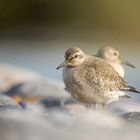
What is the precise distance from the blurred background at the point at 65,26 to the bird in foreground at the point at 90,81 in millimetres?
3452

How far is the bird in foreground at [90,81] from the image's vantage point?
4719mm

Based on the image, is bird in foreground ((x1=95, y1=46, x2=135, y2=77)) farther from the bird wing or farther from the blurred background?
the blurred background

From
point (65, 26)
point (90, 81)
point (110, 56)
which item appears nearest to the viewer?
point (90, 81)

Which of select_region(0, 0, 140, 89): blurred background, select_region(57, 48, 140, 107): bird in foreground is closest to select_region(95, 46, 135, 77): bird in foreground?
select_region(57, 48, 140, 107): bird in foreground

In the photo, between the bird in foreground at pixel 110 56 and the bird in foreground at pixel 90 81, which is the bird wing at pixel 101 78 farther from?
the bird in foreground at pixel 110 56

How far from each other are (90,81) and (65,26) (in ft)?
20.1

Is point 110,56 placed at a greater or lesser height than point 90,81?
greater

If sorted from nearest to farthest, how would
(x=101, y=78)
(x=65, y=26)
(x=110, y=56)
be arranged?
(x=101, y=78) < (x=110, y=56) < (x=65, y=26)

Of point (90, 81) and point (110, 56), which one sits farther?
point (110, 56)

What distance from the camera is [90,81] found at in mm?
4801

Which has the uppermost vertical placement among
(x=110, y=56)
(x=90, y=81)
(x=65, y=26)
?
(x=65, y=26)

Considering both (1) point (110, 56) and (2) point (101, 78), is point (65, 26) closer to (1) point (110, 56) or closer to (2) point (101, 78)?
(1) point (110, 56)

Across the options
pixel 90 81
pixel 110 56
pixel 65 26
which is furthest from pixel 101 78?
pixel 65 26

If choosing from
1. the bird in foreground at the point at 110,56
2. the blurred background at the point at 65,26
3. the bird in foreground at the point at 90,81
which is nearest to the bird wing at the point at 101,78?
the bird in foreground at the point at 90,81
